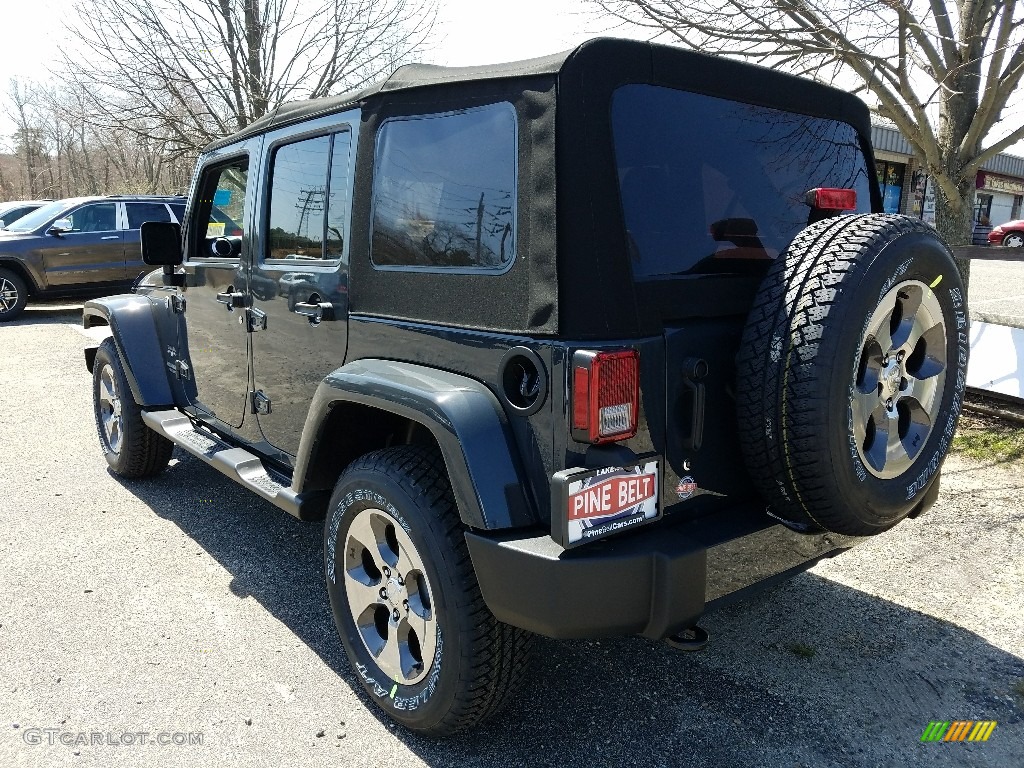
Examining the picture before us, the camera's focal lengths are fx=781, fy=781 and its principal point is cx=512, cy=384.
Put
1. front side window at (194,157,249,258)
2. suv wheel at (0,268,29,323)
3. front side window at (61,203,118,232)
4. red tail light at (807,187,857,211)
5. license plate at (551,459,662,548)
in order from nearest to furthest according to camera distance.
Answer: license plate at (551,459,662,548) < red tail light at (807,187,857,211) < front side window at (194,157,249,258) < suv wheel at (0,268,29,323) < front side window at (61,203,118,232)

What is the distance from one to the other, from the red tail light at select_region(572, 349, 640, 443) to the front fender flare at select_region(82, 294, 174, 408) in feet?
10.4

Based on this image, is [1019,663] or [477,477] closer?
[477,477]

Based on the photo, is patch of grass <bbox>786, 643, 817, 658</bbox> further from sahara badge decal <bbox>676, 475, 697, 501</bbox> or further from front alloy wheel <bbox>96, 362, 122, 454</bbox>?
front alloy wheel <bbox>96, 362, 122, 454</bbox>

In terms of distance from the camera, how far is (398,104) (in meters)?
2.59

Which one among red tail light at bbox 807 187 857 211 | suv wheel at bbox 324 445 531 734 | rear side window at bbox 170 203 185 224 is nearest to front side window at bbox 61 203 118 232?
rear side window at bbox 170 203 185 224

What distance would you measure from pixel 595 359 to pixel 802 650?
→ 1747 mm

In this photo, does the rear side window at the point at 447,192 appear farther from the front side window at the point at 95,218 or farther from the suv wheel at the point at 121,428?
the front side window at the point at 95,218

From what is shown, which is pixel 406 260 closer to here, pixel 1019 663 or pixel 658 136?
pixel 658 136

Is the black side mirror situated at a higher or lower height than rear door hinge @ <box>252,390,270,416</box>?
higher

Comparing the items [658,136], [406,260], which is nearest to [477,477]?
[406,260]

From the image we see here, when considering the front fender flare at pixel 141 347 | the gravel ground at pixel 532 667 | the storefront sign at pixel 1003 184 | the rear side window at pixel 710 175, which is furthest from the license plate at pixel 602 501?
the storefront sign at pixel 1003 184

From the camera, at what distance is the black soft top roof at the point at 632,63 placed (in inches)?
84.0

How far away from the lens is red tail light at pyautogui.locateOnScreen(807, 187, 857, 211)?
8.59 feet

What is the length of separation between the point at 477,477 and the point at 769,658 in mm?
1595
